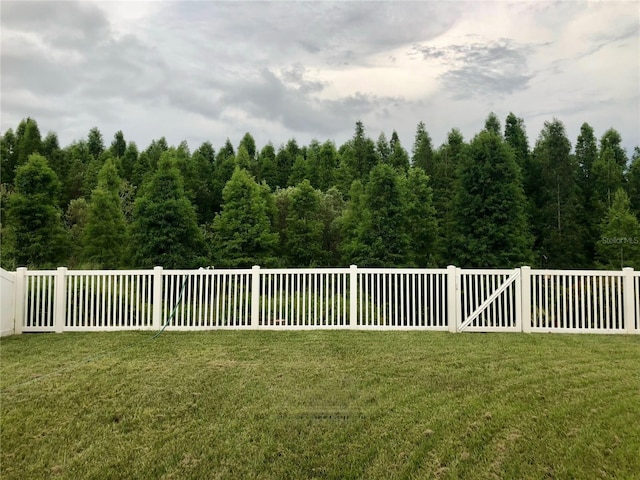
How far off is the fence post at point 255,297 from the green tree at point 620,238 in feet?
60.4

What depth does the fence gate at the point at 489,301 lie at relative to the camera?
6477mm

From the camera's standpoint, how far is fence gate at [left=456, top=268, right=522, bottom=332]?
6477mm

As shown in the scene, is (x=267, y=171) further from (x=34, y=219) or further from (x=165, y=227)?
(x=34, y=219)

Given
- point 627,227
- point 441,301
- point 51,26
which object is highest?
point 51,26

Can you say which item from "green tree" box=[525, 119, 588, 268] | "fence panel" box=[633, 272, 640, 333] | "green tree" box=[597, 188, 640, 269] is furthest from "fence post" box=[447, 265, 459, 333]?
"green tree" box=[597, 188, 640, 269]

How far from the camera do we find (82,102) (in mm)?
11898

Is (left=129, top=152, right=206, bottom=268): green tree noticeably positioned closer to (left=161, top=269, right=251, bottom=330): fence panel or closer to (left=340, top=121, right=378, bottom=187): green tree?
(left=161, top=269, right=251, bottom=330): fence panel

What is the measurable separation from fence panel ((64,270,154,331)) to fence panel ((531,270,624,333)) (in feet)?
20.9

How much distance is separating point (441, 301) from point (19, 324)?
6917 millimetres

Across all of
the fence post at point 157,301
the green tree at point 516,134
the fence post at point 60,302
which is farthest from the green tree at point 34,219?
the green tree at point 516,134

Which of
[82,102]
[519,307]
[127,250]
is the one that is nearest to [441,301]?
[519,307]

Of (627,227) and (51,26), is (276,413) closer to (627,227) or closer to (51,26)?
(51,26)

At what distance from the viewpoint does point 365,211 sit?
17.2 m

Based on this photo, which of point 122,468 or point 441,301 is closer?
point 122,468
